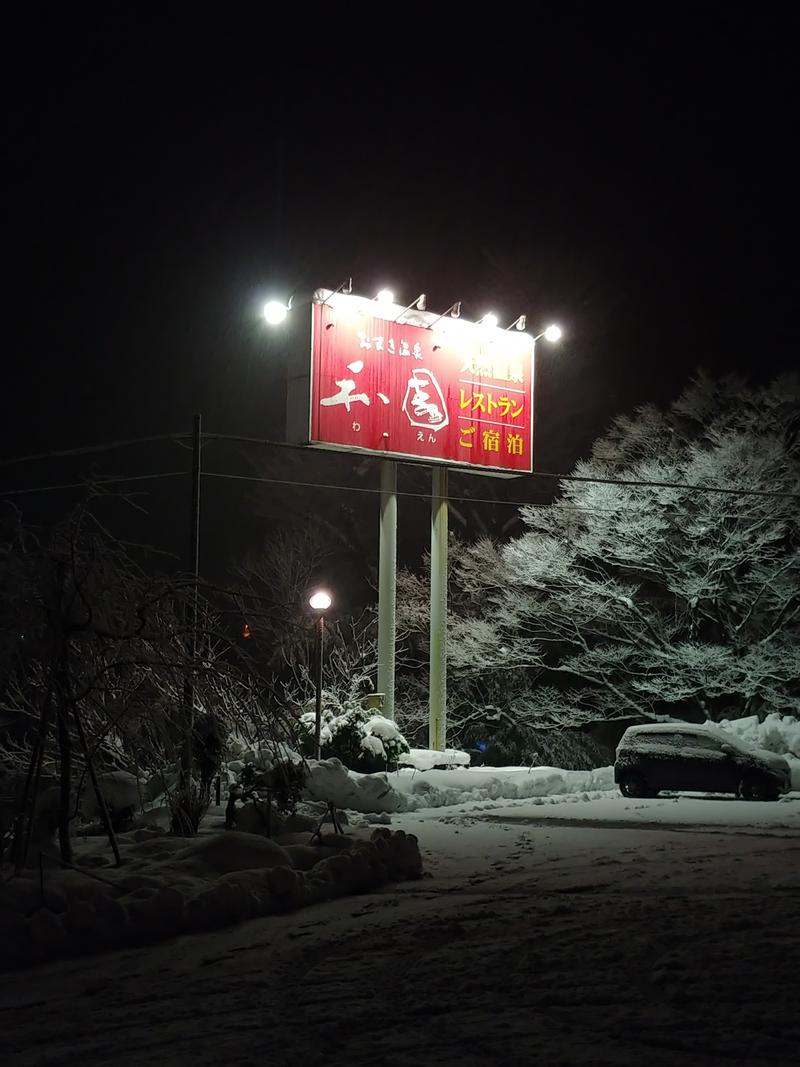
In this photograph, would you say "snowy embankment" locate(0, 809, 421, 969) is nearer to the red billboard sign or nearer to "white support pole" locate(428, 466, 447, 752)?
the red billboard sign

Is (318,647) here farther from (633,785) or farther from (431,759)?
A: (633,785)

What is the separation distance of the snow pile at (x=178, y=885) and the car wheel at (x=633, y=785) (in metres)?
10.0

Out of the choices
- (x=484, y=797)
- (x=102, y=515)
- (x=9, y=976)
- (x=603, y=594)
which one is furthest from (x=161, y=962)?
(x=102, y=515)

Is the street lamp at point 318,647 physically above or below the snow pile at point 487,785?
above

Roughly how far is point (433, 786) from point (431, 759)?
150 inches

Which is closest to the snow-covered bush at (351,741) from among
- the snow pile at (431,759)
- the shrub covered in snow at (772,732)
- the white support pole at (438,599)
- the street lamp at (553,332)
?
the snow pile at (431,759)

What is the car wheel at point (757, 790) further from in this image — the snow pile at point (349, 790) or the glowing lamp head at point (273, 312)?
the glowing lamp head at point (273, 312)

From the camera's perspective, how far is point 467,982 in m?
6.68

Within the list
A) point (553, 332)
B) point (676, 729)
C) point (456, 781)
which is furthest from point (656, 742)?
point (553, 332)

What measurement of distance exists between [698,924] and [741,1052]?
3.00 metres

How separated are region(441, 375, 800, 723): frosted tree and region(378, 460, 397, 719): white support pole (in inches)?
172

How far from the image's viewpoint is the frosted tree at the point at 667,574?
85.4ft

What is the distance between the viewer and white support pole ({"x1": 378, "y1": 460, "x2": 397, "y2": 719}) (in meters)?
24.4

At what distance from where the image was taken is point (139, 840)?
38.2ft
